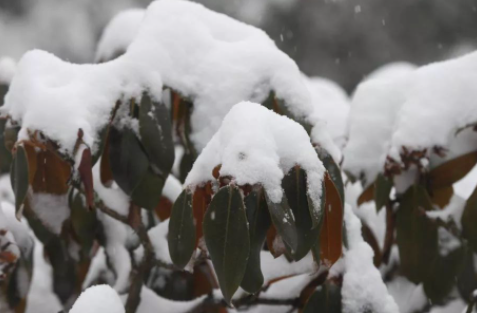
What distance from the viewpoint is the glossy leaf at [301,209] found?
0.91 metres

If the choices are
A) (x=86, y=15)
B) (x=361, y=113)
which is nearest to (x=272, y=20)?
(x=86, y=15)

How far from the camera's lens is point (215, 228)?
2.93ft

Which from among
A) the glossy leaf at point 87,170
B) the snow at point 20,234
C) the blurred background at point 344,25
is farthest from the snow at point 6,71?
the blurred background at point 344,25

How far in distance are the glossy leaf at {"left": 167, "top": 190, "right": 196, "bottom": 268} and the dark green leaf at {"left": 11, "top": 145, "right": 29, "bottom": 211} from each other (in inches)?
9.4

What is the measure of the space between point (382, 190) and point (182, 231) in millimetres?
415

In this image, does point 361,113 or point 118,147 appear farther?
point 361,113

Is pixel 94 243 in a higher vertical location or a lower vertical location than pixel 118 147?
lower

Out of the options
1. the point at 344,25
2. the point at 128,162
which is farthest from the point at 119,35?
the point at 344,25

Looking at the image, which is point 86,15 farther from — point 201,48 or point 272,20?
point 201,48

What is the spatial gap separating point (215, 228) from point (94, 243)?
50cm

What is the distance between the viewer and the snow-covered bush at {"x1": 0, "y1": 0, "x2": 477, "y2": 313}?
3.00 ft

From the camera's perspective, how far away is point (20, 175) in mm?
1025

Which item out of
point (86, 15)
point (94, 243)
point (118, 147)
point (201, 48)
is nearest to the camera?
point (118, 147)

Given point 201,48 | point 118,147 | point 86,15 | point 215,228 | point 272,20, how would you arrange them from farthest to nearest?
point 272,20
point 86,15
point 201,48
point 118,147
point 215,228
